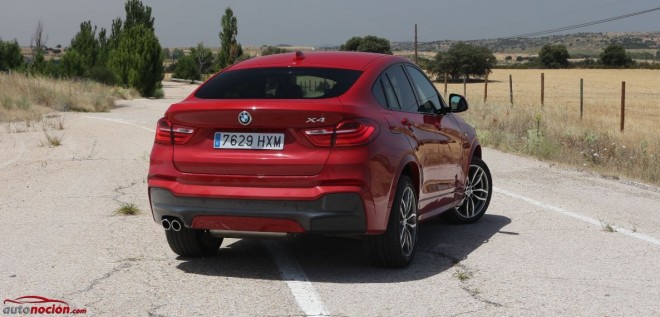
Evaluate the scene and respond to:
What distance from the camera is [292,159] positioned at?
648 centimetres

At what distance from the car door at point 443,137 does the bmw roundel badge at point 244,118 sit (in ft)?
6.40

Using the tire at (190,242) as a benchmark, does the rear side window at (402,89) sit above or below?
above

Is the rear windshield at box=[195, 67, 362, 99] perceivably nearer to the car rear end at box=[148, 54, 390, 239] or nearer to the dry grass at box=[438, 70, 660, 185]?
the car rear end at box=[148, 54, 390, 239]

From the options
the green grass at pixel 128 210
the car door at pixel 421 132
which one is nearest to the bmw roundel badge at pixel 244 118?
the car door at pixel 421 132

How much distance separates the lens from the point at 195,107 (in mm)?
6789

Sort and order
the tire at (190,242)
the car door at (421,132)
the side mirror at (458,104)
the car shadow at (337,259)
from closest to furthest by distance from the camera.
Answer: the car shadow at (337,259) < the tire at (190,242) < the car door at (421,132) < the side mirror at (458,104)

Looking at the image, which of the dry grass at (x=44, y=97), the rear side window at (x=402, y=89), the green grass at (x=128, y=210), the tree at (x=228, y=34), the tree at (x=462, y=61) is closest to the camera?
the rear side window at (x=402, y=89)

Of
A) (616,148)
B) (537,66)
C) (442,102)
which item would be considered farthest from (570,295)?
(537,66)

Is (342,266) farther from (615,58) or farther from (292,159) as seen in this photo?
(615,58)

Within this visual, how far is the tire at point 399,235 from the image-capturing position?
6.95 m

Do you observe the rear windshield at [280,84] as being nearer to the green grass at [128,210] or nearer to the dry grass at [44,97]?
the green grass at [128,210]

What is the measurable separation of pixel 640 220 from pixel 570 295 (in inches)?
161

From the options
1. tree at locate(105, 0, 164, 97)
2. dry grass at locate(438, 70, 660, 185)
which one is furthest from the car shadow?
tree at locate(105, 0, 164, 97)

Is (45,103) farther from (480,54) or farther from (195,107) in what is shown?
(480,54)
